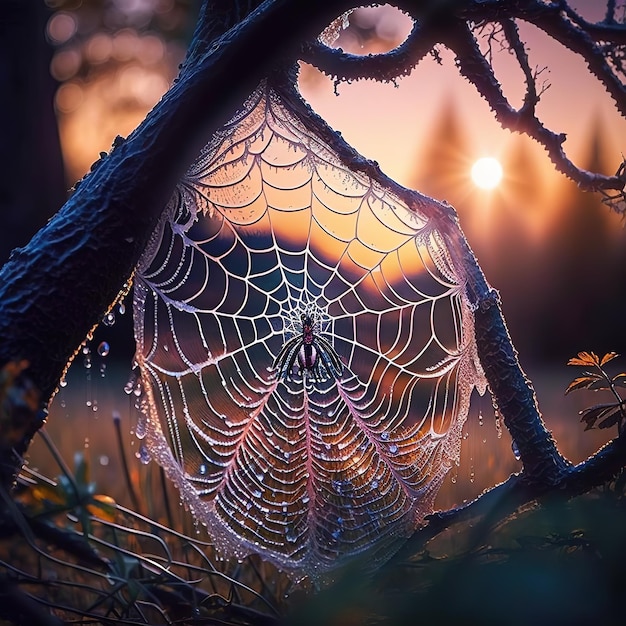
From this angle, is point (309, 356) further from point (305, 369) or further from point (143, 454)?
point (143, 454)

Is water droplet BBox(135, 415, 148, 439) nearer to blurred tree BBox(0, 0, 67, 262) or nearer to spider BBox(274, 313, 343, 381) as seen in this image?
spider BBox(274, 313, 343, 381)

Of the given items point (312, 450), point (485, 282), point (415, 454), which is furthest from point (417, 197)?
point (312, 450)

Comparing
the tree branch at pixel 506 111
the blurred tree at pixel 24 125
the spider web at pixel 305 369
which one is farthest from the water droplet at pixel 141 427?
the blurred tree at pixel 24 125

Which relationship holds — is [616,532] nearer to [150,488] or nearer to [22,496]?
[22,496]

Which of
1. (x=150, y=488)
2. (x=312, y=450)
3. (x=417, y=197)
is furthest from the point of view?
(x=312, y=450)

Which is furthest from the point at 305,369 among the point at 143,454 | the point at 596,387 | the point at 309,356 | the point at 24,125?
the point at 24,125

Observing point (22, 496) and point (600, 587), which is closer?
point (600, 587)

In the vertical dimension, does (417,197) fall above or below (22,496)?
above

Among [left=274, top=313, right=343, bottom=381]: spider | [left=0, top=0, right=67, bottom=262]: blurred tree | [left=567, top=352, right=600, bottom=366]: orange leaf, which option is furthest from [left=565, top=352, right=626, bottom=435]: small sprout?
[left=0, top=0, right=67, bottom=262]: blurred tree
